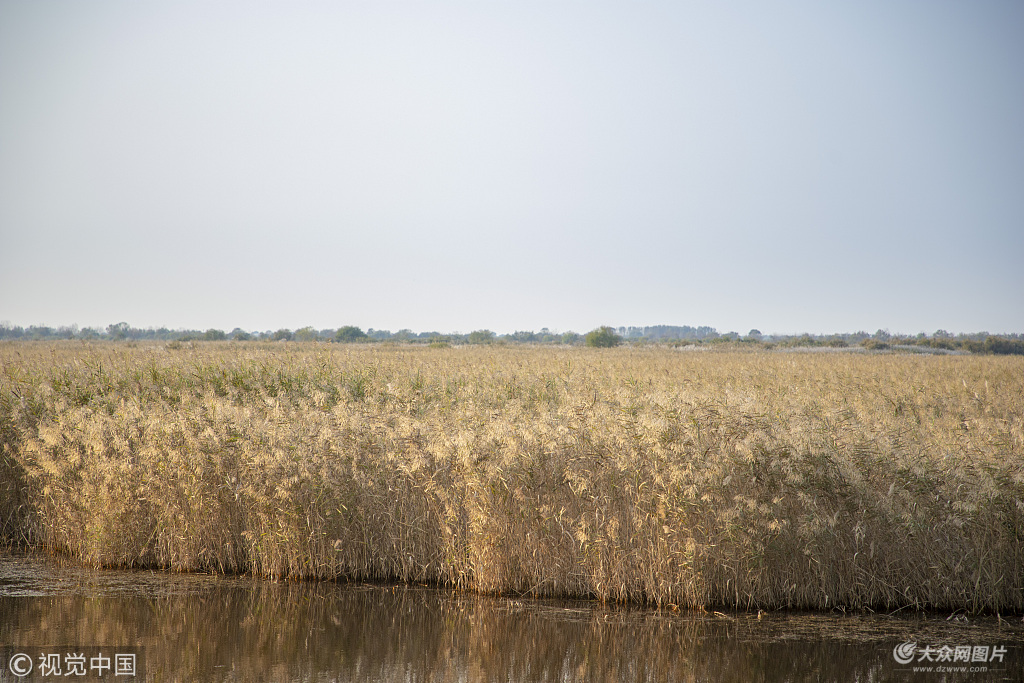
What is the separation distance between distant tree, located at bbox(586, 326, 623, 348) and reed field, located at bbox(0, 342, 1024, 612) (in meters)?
79.3

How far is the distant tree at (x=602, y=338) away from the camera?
300 feet

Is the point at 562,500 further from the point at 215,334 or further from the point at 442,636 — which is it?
the point at 215,334

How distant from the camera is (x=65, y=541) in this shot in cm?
1121

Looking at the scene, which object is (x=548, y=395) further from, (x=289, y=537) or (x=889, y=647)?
(x=889, y=647)

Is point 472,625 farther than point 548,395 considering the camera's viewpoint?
No

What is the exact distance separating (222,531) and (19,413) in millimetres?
5319

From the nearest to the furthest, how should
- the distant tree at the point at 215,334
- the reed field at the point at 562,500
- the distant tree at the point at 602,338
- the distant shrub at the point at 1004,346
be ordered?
the reed field at the point at 562,500 < the distant shrub at the point at 1004,346 < the distant tree at the point at 602,338 < the distant tree at the point at 215,334

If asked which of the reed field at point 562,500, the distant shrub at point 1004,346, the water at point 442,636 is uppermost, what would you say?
the distant shrub at point 1004,346

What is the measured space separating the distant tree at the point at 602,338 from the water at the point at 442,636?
8154cm

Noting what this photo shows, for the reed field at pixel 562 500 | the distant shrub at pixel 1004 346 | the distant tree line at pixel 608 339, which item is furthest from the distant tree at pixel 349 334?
the reed field at pixel 562 500

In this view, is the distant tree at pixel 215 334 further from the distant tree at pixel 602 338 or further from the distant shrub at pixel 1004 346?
the distant shrub at pixel 1004 346

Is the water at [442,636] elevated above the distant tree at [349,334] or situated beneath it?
situated beneath

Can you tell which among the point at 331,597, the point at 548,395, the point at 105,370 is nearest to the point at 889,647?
the point at 331,597

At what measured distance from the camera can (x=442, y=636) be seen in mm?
8133
